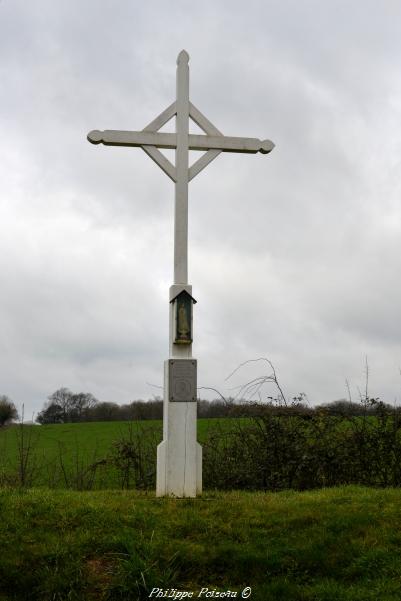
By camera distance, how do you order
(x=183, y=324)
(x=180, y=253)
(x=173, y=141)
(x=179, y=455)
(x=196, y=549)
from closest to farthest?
1. (x=196, y=549)
2. (x=179, y=455)
3. (x=183, y=324)
4. (x=180, y=253)
5. (x=173, y=141)

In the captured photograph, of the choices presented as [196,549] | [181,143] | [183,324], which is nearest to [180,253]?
[183,324]

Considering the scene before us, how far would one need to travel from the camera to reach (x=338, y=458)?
993cm

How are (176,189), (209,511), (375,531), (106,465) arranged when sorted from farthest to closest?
(106,465), (176,189), (209,511), (375,531)

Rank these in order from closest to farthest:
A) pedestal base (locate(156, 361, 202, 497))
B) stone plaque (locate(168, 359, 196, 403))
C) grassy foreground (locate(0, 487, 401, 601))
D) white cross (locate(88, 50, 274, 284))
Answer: grassy foreground (locate(0, 487, 401, 601))
pedestal base (locate(156, 361, 202, 497))
stone plaque (locate(168, 359, 196, 403))
white cross (locate(88, 50, 274, 284))

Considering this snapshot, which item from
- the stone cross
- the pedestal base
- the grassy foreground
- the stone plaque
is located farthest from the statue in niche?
the grassy foreground

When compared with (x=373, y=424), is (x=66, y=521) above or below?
below

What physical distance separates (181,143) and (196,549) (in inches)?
Result: 198

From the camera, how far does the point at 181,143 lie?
874 cm

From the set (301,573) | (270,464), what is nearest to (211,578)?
(301,573)

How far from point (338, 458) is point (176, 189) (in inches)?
178

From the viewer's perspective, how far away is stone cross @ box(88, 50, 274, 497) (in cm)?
793

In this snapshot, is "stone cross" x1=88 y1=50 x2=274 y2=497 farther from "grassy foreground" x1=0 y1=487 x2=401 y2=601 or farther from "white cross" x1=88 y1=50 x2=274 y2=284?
"grassy foreground" x1=0 y1=487 x2=401 y2=601

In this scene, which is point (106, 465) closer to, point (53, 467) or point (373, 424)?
point (53, 467)

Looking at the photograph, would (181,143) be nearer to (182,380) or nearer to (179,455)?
(182,380)
